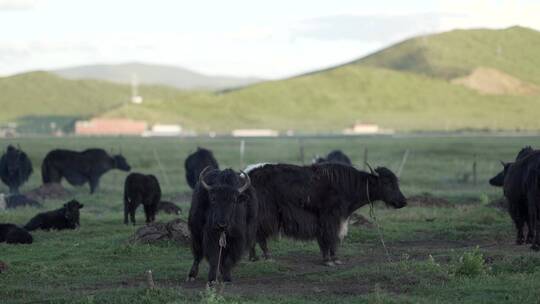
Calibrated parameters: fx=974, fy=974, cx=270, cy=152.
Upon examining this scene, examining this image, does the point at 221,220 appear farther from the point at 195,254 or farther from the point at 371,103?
the point at 371,103

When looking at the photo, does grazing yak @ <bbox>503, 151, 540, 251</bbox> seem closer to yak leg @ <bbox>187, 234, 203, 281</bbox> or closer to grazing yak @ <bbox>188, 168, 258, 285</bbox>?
grazing yak @ <bbox>188, 168, 258, 285</bbox>

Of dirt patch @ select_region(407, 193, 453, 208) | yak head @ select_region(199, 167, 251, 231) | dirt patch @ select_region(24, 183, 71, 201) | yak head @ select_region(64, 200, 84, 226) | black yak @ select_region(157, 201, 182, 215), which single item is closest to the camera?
yak head @ select_region(199, 167, 251, 231)

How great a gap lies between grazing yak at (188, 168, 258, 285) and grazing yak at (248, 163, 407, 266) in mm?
1624

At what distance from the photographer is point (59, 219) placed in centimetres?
1981

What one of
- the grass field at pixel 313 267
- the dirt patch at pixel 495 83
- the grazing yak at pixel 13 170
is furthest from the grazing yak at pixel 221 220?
the dirt patch at pixel 495 83

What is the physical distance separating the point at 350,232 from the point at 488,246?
2753 millimetres

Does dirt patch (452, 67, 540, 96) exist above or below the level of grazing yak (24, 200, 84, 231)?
above

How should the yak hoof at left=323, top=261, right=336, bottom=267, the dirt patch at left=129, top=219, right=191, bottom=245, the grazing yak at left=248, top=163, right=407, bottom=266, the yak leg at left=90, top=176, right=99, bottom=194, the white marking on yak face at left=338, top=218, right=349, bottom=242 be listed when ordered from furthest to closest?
the yak leg at left=90, top=176, right=99, bottom=194, the dirt patch at left=129, top=219, right=191, bottom=245, the white marking on yak face at left=338, top=218, right=349, bottom=242, the grazing yak at left=248, top=163, right=407, bottom=266, the yak hoof at left=323, top=261, right=336, bottom=267

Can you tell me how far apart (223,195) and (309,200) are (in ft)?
10.2

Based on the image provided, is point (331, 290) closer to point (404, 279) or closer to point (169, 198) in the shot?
point (404, 279)

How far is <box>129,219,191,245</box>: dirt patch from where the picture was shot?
1678cm

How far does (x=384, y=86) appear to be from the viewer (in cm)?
16912

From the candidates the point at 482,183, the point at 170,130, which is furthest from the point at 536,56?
the point at 482,183

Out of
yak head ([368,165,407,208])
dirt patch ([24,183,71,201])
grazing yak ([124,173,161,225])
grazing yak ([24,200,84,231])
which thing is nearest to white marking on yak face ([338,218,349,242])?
yak head ([368,165,407,208])
